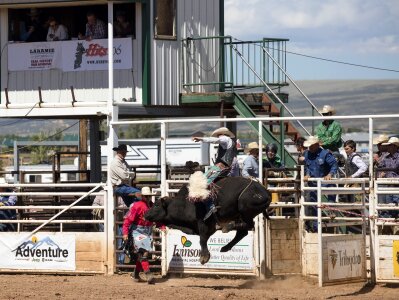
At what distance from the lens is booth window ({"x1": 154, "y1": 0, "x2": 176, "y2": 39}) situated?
2075cm

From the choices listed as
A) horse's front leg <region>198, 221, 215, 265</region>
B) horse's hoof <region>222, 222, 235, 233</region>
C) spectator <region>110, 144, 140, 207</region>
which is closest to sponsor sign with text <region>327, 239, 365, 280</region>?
horse's hoof <region>222, 222, 235, 233</region>

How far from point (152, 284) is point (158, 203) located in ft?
5.72

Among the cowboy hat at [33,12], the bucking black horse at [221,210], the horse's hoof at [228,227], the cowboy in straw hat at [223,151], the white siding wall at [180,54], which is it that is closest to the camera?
the bucking black horse at [221,210]

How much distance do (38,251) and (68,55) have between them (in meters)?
4.19

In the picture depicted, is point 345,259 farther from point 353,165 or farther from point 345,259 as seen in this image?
point 353,165

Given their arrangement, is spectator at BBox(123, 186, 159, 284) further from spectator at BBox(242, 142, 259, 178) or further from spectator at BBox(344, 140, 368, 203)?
spectator at BBox(344, 140, 368, 203)

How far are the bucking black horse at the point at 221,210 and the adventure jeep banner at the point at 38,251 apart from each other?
3.30 meters

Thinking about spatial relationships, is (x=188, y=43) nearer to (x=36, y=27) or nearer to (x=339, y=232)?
(x=36, y=27)

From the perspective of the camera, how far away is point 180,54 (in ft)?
69.2

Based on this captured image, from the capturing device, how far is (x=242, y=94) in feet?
→ 71.5

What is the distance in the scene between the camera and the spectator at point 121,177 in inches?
717

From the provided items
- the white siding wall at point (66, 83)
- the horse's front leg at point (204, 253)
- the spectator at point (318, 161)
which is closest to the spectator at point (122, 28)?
the white siding wall at point (66, 83)

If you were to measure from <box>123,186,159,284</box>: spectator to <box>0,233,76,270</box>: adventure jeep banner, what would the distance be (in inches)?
75.3

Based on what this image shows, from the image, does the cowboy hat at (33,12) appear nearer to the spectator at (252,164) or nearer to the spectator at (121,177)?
the spectator at (121,177)
